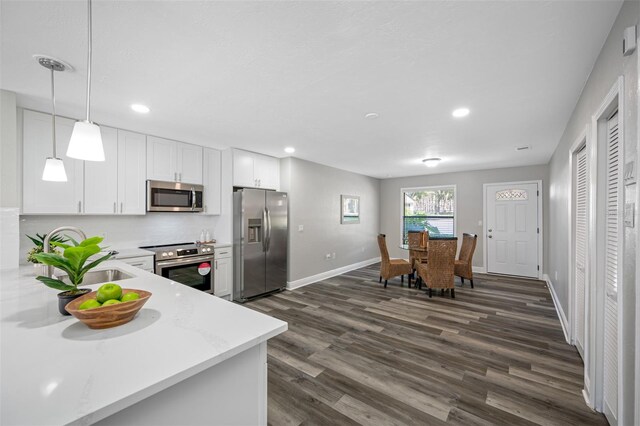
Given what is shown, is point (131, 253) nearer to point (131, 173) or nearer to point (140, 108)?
point (131, 173)

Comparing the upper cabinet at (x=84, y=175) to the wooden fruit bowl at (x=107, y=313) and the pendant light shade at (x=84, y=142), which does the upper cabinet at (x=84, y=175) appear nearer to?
the pendant light shade at (x=84, y=142)

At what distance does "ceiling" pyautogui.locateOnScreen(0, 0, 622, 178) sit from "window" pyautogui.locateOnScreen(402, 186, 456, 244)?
3.52 m

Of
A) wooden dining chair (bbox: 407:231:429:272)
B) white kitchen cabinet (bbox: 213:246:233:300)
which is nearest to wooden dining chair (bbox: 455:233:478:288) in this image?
wooden dining chair (bbox: 407:231:429:272)

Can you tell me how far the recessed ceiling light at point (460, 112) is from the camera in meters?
2.82

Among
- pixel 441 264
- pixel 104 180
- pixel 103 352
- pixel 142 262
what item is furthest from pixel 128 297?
pixel 441 264

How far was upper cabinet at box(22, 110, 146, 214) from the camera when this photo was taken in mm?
2785

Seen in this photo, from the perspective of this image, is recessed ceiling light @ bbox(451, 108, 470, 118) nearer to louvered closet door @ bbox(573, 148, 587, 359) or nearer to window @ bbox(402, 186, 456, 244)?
louvered closet door @ bbox(573, 148, 587, 359)

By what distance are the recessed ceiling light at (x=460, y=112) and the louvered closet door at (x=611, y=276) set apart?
3.97 feet

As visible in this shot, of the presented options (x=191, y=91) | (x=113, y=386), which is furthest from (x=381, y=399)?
(x=191, y=91)

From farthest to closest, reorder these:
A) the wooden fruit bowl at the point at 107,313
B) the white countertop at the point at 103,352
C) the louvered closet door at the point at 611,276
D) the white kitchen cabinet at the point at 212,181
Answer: the white kitchen cabinet at the point at 212,181 → the louvered closet door at the point at 611,276 → the wooden fruit bowl at the point at 107,313 → the white countertop at the point at 103,352

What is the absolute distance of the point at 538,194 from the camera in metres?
5.76

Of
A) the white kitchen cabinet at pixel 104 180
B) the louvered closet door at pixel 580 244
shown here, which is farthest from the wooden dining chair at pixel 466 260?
the white kitchen cabinet at pixel 104 180

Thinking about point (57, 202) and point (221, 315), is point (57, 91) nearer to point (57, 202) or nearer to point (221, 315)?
point (57, 202)

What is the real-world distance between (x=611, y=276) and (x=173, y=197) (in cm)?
458
